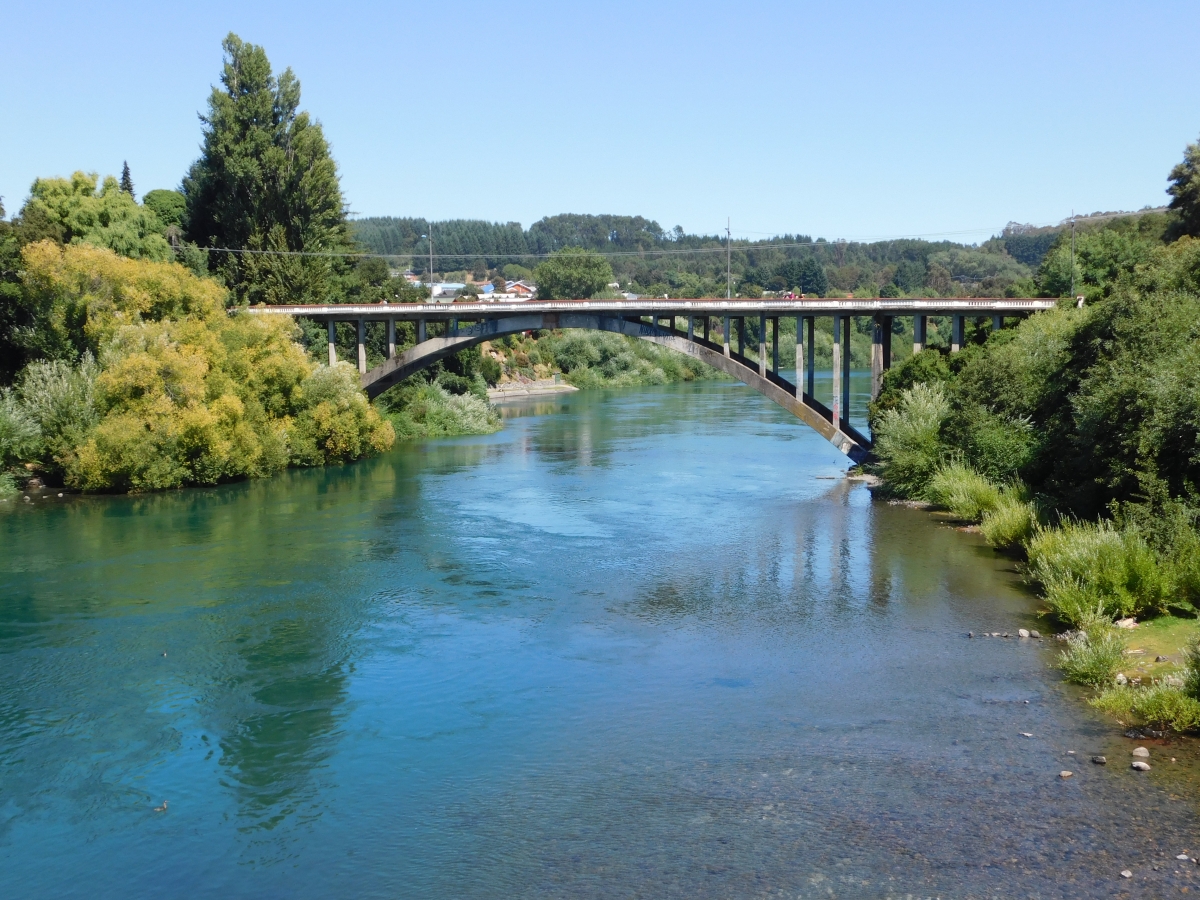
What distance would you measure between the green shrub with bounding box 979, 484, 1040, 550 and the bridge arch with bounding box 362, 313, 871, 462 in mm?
12612

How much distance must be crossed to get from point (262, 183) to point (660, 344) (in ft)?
75.5

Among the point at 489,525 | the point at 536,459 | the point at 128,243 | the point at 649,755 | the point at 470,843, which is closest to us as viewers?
the point at 470,843

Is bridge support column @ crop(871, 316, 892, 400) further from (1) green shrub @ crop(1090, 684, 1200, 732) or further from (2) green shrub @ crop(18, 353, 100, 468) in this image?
(2) green shrub @ crop(18, 353, 100, 468)

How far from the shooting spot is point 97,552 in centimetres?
2759

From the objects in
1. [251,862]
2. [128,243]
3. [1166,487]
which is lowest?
[251,862]

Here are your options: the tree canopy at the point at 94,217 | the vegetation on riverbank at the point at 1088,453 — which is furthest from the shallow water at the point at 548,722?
the tree canopy at the point at 94,217

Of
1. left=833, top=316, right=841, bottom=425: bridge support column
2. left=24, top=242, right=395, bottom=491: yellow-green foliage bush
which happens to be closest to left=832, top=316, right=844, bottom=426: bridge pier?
left=833, top=316, right=841, bottom=425: bridge support column

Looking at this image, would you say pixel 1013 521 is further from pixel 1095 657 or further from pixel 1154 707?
pixel 1154 707

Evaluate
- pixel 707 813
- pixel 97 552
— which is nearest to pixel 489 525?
pixel 97 552

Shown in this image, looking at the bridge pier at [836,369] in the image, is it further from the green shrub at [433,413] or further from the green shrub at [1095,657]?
the green shrub at [1095,657]

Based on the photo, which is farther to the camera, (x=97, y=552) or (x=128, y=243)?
(x=128, y=243)

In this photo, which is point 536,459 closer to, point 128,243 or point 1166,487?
point 128,243

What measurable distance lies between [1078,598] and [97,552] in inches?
886

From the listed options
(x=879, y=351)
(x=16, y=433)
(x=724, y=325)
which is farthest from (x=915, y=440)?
(x=16, y=433)
